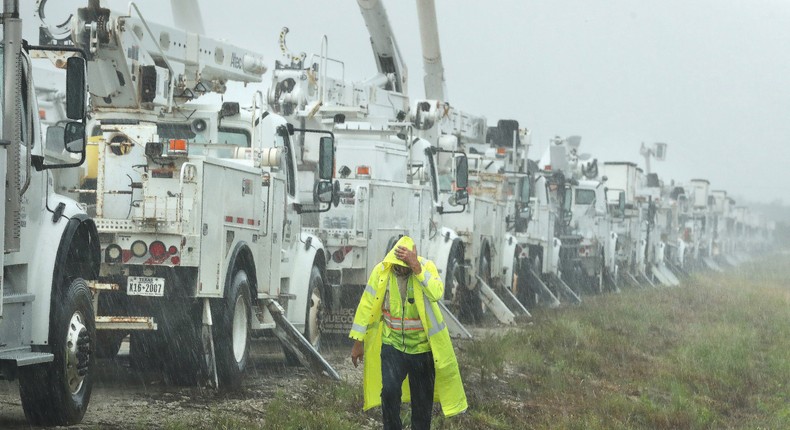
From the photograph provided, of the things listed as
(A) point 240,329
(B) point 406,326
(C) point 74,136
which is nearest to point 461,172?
(A) point 240,329

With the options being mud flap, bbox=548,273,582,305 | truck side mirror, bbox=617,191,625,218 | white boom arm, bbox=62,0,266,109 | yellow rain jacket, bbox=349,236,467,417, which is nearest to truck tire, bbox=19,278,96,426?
yellow rain jacket, bbox=349,236,467,417

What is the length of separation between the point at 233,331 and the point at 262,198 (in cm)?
146

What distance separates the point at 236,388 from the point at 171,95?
3.56m

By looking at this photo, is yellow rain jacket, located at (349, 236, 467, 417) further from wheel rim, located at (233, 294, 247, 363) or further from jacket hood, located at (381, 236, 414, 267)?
wheel rim, located at (233, 294, 247, 363)

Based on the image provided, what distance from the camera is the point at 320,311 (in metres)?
13.9

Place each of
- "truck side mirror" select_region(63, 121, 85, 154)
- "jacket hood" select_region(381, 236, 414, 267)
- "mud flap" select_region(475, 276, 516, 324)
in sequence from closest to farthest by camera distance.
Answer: "truck side mirror" select_region(63, 121, 85, 154)
"jacket hood" select_region(381, 236, 414, 267)
"mud flap" select_region(475, 276, 516, 324)

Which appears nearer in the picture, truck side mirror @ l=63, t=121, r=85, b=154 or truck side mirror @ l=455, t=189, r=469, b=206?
truck side mirror @ l=63, t=121, r=85, b=154

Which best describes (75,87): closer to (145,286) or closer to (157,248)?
(157,248)

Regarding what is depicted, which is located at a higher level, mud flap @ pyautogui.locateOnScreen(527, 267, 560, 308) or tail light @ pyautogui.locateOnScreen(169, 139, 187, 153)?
tail light @ pyautogui.locateOnScreen(169, 139, 187, 153)

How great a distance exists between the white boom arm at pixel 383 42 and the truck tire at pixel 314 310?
1059 cm

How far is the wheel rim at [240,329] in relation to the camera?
11.4 meters

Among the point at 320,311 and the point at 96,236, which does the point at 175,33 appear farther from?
the point at 96,236

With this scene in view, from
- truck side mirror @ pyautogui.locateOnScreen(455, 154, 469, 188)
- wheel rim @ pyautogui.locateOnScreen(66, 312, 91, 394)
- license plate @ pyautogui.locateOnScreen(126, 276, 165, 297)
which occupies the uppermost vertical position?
truck side mirror @ pyautogui.locateOnScreen(455, 154, 469, 188)

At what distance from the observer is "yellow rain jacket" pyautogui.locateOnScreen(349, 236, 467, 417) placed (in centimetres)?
861
